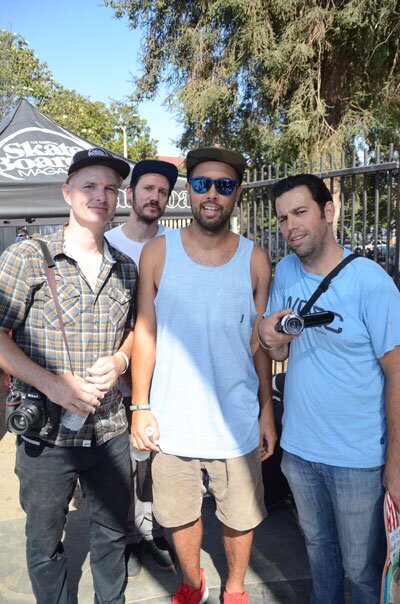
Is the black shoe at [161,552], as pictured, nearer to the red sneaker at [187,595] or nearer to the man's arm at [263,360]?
the red sneaker at [187,595]

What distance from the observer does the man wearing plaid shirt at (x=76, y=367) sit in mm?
1956

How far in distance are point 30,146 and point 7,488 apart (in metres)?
2.78

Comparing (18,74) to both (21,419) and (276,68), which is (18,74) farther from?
(21,419)

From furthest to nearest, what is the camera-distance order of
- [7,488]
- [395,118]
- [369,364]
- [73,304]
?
[395,118]
[7,488]
[73,304]
[369,364]

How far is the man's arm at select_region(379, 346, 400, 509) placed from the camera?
1.78 meters

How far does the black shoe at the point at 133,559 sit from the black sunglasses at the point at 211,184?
2.07 m

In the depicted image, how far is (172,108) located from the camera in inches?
421

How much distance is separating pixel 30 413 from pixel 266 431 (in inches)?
43.7

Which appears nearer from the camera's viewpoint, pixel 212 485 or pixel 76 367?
pixel 76 367

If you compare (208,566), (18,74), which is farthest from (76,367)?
(18,74)

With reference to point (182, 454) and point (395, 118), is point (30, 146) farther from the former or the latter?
point (395, 118)

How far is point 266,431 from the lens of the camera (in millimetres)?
2369

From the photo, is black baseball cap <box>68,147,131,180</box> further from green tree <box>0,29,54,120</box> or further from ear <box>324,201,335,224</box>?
green tree <box>0,29,54,120</box>

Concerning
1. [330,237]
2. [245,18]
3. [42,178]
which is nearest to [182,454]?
[330,237]
